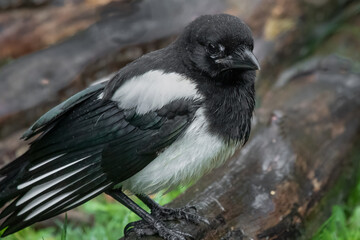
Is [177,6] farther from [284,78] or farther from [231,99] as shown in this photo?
[231,99]

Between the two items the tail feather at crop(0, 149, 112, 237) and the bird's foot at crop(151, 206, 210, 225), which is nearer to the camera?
the tail feather at crop(0, 149, 112, 237)

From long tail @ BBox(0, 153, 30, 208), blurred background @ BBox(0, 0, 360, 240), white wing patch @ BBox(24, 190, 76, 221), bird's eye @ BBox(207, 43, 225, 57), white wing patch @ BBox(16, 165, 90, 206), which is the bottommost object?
white wing patch @ BBox(24, 190, 76, 221)

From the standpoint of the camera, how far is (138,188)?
318 cm

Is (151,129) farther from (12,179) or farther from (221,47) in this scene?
(12,179)

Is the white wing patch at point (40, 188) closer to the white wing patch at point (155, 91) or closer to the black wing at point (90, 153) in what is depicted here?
the black wing at point (90, 153)

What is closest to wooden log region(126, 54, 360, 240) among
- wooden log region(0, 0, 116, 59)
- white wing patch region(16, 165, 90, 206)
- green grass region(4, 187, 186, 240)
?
green grass region(4, 187, 186, 240)

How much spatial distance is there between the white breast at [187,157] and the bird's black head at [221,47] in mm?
258

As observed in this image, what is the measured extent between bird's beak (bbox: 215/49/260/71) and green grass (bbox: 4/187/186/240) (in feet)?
3.51

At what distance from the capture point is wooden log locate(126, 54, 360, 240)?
134 inches

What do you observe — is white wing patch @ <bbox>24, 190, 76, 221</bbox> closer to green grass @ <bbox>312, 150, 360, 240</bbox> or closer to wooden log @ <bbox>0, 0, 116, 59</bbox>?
green grass @ <bbox>312, 150, 360, 240</bbox>

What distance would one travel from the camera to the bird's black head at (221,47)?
3.01m

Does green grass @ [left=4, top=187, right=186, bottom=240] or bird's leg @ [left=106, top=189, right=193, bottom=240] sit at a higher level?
Result: green grass @ [left=4, top=187, right=186, bottom=240]

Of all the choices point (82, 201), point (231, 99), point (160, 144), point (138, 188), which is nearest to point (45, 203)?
point (82, 201)

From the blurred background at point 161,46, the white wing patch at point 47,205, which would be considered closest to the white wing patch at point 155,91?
the white wing patch at point 47,205
